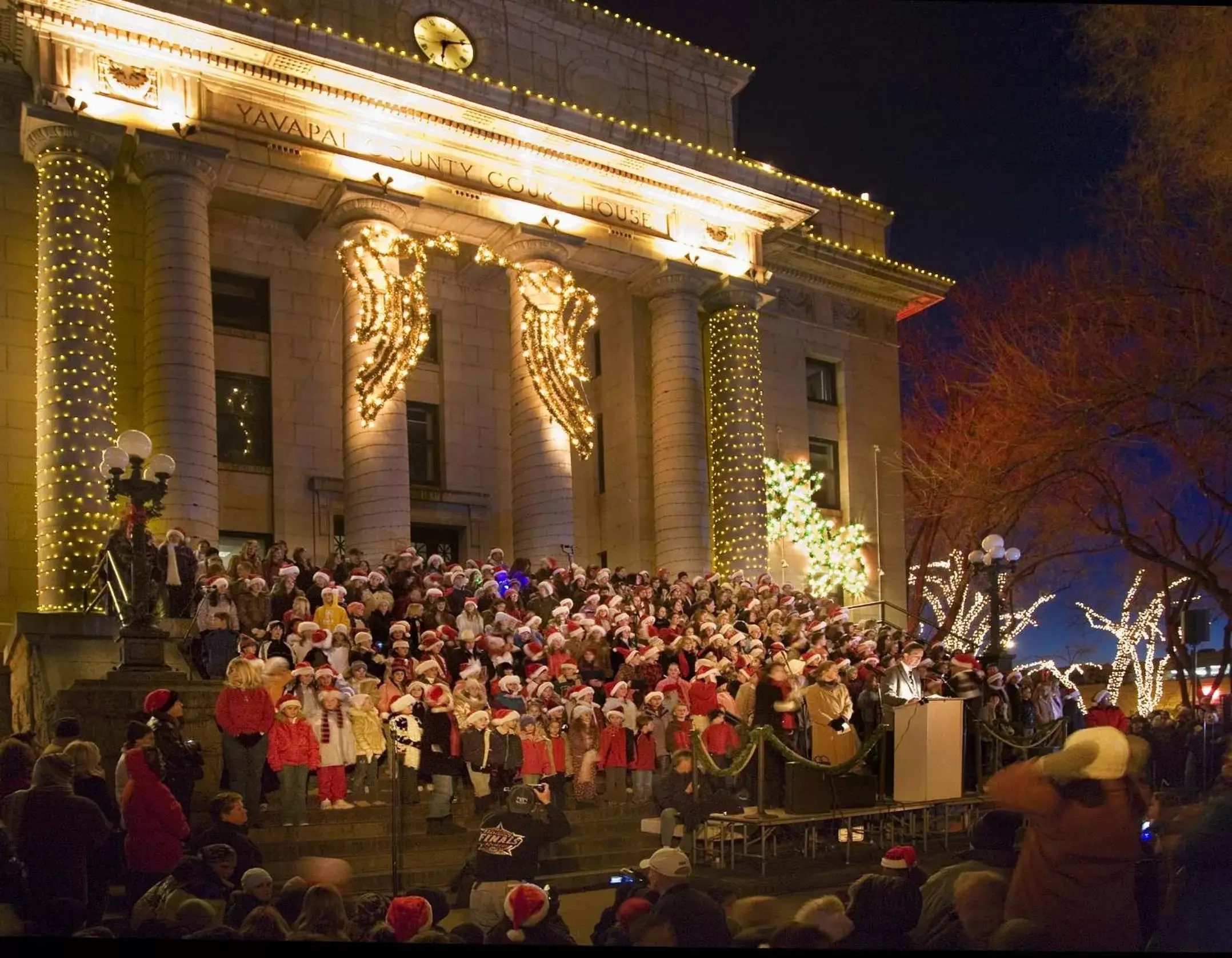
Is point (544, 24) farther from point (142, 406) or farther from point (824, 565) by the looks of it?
point (824, 565)

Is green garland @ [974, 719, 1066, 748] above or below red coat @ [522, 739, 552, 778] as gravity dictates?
below

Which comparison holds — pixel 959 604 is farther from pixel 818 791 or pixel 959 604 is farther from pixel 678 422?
pixel 818 791

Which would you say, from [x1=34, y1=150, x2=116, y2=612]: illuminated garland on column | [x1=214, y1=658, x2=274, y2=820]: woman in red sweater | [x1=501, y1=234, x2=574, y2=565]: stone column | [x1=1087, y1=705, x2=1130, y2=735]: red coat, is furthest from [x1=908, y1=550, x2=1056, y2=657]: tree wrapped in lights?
[x1=214, y1=658, x2=274, y2=820]: woman in red sweater

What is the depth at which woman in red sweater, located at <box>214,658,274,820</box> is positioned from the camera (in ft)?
47.0

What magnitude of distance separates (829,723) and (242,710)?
23.8ft

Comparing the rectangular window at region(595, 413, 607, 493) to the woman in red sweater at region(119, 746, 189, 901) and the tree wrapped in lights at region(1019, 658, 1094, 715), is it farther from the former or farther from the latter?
the woman in red sweater at region(119, 746, 189, 901)

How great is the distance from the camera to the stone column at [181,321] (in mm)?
24156

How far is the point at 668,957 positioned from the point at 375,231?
22.3m

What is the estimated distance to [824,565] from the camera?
3616 cm

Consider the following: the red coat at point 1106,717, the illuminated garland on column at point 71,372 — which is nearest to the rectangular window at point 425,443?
the illuminated garland on column at point 71,372

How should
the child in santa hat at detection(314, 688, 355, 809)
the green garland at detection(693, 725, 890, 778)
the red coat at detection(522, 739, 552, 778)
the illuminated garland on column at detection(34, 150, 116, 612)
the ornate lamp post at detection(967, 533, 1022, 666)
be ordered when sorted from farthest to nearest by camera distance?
1. the ornate lamp post at detection(967, 533, 1022, 666)
2. the illuminated garland on column at detection(34, 150, 116, 612)
3. the red coat at detection(522, 739, 552, 778)
4. the green garland at detection(693, 725, 890, 778)
5. the child in santa hat at detection(314, 688, 355, 809)

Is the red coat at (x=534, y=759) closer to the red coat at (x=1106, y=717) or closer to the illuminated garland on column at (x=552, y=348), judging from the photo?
the red coat at (x=1106, y=717)

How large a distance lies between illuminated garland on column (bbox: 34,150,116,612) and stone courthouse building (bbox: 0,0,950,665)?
0.16ft

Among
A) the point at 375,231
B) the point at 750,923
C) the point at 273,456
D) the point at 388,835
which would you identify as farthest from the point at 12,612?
the point at 750,923
